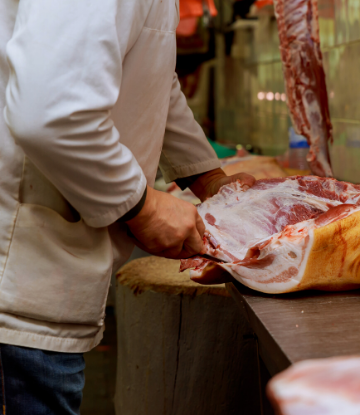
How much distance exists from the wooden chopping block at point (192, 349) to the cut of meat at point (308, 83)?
83cm

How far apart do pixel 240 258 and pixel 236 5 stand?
4.12m

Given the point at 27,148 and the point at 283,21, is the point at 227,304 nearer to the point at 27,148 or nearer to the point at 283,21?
the point at 27,148

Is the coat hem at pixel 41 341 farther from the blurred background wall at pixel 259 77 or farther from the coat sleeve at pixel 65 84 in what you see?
the blurred background wall at pixel 259 77

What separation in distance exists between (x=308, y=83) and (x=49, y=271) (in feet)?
5.32

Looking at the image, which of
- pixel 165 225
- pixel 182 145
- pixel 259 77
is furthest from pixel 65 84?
pixel 259 77

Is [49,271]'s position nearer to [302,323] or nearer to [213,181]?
[302,323]

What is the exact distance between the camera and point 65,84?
0.89 meters

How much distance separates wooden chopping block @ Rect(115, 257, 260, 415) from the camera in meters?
1.86

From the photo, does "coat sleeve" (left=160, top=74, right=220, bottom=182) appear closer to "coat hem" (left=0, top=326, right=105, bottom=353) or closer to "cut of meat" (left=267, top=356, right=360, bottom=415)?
"coat hem" (left=0, top=326, right=105, bottom=353)

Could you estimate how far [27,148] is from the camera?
3.04ft

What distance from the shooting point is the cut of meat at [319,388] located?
0.68 meters

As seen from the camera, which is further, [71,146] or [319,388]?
[71,146]

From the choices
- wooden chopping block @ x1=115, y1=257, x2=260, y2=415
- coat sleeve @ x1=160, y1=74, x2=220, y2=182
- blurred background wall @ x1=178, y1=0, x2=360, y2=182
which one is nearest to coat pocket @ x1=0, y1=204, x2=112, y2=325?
coat sleeve @ x1=160, y1=74, x2=220, y2=182

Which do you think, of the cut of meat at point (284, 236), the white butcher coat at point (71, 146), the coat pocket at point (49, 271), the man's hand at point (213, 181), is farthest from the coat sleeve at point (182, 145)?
the coat pocket at point (49, 271)
